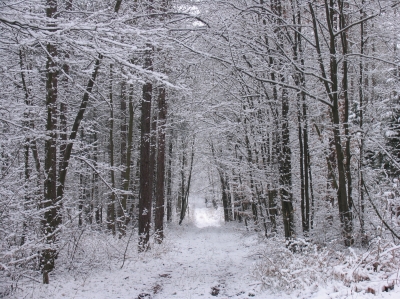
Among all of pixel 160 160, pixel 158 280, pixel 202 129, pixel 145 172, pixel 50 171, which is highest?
pixel 202 129

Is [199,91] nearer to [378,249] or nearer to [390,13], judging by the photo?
[390,13]

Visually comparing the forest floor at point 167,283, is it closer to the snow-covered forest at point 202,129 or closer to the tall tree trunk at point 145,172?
the snow-covered forest at point 202,129

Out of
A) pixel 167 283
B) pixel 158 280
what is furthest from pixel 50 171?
pixel 167 283

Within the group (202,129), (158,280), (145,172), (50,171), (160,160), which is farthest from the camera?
(160,160)

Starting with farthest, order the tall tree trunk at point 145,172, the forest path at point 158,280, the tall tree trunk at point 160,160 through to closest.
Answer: the tall tree trunk at point 160,160 → the tall tree trunk at point 145,172 → the forest path at point 158,280

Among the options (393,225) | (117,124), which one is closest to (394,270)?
(393,225)

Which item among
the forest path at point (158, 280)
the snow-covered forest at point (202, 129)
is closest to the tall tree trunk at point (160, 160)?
the snow-covered forest at point (202, 129)

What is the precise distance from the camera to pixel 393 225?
23.9 feet

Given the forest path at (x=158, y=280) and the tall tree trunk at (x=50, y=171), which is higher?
the tall tree trunk at (x=50, y=171)

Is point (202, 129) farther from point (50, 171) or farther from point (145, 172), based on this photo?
point (50, 171)

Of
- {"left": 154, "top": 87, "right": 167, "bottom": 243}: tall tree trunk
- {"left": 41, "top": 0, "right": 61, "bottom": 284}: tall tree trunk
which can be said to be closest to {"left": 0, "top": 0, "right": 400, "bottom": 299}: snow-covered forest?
{"left": 41, "top": 0, "right": 61, "bottom": 284}: tall tree trunk

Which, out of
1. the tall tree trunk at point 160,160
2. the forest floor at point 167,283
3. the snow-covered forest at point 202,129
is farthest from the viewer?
the tall tree trunk at point 160,160

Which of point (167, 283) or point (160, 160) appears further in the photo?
point (160, 160)

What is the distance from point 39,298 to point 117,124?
17613mm
